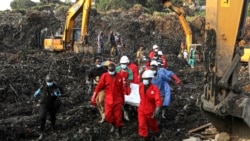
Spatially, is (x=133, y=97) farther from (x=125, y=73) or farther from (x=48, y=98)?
(x=48, y=98)

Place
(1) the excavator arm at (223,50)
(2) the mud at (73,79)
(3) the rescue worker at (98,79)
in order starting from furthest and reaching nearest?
(3) the rescue worker at (98,79) < (2) the mud at (73,79) < (1) the excavator arm at (223,50)

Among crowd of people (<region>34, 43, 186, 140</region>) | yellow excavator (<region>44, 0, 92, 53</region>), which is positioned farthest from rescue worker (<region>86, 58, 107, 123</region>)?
yellow excavator (<region>44, 0, 92, 53</region>)

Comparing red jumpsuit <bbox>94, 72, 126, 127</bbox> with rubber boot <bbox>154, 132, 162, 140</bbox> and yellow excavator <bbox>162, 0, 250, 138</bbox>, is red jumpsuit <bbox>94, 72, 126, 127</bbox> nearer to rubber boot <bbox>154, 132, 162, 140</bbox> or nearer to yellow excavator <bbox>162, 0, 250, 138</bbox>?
rubber boot <bbox>154, 132, 162, 140</bbox>

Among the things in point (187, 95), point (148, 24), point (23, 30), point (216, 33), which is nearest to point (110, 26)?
point (148, 24)

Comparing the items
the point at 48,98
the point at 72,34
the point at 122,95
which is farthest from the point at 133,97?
the point at 72,34

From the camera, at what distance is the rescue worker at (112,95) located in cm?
1116

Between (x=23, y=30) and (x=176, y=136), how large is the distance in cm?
2986

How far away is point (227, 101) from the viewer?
7.84 metres

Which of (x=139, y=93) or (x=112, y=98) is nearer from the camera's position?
(x=139, y=93)

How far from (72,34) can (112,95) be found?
63.9 feet

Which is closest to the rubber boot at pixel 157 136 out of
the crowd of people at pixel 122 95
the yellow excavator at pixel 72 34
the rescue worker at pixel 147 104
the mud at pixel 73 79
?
the crowd of people at pixel 122 95

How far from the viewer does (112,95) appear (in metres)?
11.2

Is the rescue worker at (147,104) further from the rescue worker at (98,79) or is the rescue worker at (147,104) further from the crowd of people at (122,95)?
the rescue worker at (98,79)

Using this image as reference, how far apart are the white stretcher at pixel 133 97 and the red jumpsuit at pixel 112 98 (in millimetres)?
1197
